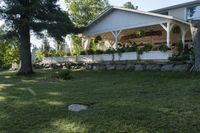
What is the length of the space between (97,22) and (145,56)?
7332mm

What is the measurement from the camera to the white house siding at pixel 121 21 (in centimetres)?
2053

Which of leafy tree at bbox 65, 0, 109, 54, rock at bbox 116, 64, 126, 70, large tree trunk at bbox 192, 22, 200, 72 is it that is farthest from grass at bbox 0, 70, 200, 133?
leafy tree at bbox 65, 0, 109, 54

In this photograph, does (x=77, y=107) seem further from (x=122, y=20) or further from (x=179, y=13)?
(x=179, y=13)

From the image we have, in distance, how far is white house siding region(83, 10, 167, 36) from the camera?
67.4 ft

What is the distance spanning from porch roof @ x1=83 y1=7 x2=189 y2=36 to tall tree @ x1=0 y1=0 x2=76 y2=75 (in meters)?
3.78

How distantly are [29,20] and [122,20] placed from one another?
680 centimetres

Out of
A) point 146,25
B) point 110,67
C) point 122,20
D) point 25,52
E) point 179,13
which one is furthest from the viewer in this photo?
point 179,13

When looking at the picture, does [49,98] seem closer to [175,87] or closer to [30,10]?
[175,87]

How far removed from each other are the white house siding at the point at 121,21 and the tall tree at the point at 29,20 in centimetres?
375

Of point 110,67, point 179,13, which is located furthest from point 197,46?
point 179,13

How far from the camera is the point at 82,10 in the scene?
3644 centimetres

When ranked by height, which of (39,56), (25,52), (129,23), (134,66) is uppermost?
(129,23)

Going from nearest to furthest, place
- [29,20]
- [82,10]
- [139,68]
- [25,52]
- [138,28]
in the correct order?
1. [139,68]
2. [29,20]
3. [25,52]
4. [138,28]
5. [82,10]

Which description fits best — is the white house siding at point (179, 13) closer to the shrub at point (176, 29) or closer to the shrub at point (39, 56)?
the shrub at point (176, 29)
